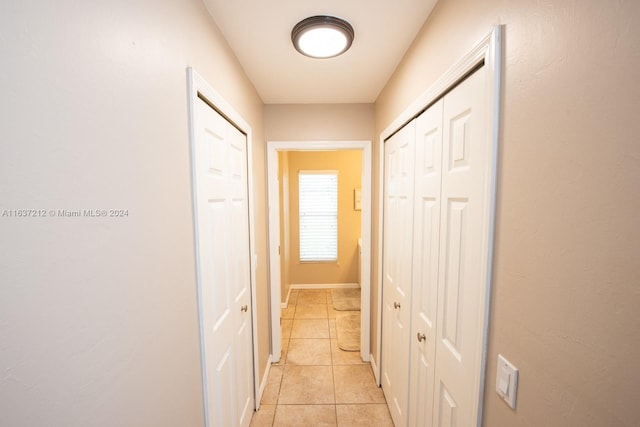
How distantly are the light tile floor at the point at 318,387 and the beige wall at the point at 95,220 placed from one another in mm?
1247

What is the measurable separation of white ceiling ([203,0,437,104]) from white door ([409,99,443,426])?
0.47 m

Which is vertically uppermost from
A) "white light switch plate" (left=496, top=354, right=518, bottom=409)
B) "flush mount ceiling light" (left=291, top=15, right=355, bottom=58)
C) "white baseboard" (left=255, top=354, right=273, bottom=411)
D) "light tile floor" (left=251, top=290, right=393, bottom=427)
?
"flush mount ceiling light" (left=291, top=15, right=355, bottom=58)

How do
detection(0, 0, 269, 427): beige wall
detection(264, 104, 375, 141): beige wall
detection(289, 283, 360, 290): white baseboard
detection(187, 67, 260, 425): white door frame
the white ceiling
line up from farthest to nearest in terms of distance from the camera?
detection(289, 283, 360, 290): white baseboard → detection(264, 104, 375, 141): beige wall → the white ceiling → detection(187, 67, 260, 425): white door frame → detection(0, 0, 269, 427): beige wall

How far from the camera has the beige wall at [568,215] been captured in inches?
16.5

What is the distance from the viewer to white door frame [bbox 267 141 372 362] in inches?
89.3

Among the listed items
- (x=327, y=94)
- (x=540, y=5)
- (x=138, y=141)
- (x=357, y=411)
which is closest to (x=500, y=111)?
(x=540, y=5)

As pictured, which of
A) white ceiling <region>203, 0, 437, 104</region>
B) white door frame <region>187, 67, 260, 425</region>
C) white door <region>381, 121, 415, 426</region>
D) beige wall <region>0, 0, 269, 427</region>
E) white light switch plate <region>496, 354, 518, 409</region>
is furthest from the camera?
white door <region>381, 121, 415, 426</region>

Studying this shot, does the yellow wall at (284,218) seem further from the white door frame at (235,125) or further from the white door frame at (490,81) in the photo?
the white door frame at (490,81)

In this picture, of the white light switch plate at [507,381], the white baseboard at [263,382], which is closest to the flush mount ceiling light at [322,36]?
the white light switch plate at [507,381]

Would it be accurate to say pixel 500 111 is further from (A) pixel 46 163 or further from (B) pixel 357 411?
(B) pixel 357 411

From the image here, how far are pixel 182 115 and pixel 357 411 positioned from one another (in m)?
2.31

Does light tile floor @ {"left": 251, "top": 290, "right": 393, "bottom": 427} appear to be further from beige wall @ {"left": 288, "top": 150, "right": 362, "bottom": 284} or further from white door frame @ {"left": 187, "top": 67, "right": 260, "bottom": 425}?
beige wall @ {"left": 288, "top": 150, "right": 362, "bottom": 284}

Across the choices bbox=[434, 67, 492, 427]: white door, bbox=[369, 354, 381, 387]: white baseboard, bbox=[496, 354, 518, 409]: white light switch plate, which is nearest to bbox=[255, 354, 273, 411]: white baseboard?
bbox=[369, 354, 381, 387]: white baseboard

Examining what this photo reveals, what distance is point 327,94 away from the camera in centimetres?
207
